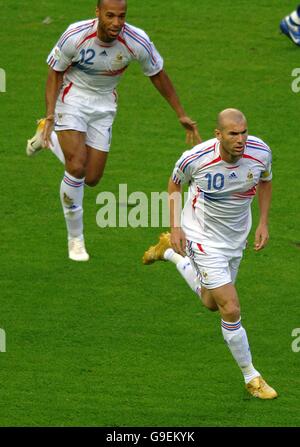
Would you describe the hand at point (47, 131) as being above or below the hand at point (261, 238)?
above

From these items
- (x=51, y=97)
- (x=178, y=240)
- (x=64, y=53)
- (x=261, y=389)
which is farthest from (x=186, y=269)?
(x=64, y=53)

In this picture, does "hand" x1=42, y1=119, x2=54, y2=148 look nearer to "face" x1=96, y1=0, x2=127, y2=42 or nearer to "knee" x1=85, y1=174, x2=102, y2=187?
"knee" x1=85, y1=174, x2=102, y2=187

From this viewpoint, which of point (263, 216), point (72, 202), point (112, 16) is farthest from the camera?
point (72, 202)

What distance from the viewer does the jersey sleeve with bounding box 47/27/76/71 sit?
41.2 ft

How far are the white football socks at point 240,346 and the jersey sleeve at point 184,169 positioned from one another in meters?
1.16

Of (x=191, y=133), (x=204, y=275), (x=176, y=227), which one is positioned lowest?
(x=204, y=275)

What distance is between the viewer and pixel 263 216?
11.1m

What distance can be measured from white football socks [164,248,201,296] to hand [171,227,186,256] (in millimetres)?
742

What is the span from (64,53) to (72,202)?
4.68 feet

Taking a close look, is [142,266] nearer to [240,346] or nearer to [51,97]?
[51,97]

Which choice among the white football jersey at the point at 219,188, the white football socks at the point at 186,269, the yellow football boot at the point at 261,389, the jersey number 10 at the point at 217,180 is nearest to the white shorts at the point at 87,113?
the white football socks at the point at 186,269

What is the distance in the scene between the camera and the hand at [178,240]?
10.8 m

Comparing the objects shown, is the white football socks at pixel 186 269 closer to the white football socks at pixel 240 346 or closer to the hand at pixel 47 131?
the white football socks at pixel 240 346
